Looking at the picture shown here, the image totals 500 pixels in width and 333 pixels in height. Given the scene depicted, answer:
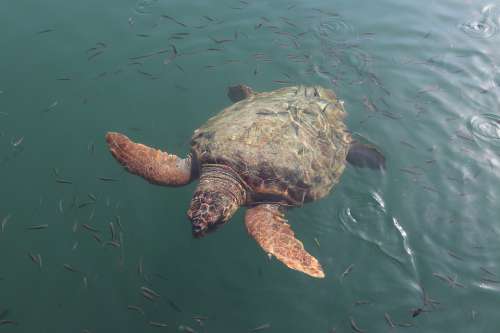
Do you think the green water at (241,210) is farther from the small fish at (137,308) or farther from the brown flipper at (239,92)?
the brown flipper at (239,92)

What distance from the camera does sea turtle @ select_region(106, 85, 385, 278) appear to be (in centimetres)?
439

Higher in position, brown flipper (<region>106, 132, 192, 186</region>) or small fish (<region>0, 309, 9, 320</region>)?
brown flipper (<region>106, 132, 192, 186</region>)

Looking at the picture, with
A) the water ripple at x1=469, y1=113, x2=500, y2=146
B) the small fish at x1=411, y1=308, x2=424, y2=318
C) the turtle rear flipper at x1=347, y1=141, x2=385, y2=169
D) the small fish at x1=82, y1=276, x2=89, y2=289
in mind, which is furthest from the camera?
the water ripple at x1=469, y1=113, x2=500, y2=146

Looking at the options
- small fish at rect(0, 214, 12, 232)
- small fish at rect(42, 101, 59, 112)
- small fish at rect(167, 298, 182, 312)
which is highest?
small fish at rect(42, 101, 59, 112)

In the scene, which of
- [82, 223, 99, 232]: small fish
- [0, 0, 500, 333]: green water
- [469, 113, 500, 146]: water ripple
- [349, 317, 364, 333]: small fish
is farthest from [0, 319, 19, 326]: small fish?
[469, 113, 500, 146]: water ripple

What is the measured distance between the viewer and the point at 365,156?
19.1 ft

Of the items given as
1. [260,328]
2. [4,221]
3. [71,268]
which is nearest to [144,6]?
[4,221]

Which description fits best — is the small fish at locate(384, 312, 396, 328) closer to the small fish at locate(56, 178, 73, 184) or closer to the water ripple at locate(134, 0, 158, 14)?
the small fish at locate(56, 178, 73, 184)

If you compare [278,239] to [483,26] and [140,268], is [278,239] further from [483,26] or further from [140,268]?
[483,26]

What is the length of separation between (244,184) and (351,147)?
7.26 feet

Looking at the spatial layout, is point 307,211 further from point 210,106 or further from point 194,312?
point 210,106

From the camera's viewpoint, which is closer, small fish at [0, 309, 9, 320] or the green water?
small fish at [0, 309, 9, 320]

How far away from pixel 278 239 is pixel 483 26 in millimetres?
8563

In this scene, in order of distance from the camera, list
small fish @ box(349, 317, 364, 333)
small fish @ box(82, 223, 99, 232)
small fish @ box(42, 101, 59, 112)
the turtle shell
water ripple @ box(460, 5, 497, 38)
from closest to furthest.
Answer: small fish @ box(349, 317, 364, 333), the turtle shell, small fish @ box(82, 223, 99, 232), small fish @ box(42, 101, 59, 112), water ripple @ box(460, 5, 497, 38)
